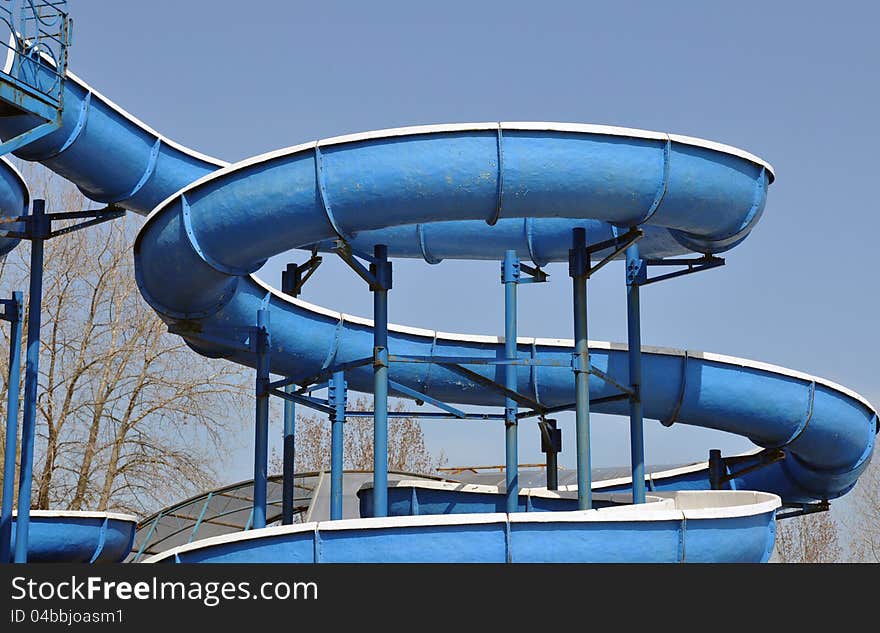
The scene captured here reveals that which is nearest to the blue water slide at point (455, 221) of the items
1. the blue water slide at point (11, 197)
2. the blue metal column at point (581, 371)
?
the blue metal column at point (581, 371)

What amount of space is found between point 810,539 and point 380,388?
26280mm

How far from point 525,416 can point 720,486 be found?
4.18 metres

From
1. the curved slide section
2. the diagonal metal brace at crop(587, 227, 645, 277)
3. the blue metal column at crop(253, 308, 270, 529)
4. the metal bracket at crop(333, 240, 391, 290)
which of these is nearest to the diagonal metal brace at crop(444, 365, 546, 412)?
the metal bracket at crop(333, 240, 391, 290)

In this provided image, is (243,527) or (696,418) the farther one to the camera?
(243,527)

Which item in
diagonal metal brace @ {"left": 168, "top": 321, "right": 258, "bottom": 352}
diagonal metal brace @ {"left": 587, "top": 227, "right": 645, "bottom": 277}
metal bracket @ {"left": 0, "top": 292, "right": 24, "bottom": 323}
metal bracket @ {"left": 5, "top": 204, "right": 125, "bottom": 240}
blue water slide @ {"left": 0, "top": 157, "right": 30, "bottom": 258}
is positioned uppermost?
blue water slide @ {"left": 0, "top": 157, "right": 30, "bottom": 258}

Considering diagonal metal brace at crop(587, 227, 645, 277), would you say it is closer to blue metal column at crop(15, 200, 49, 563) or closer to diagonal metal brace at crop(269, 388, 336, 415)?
diagonal metal brace at crop(269, 388, 336, 415)

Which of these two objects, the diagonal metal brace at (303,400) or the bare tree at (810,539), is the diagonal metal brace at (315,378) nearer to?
the diagonal metal brace at (303,400)

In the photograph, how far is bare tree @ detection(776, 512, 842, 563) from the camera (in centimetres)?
3691

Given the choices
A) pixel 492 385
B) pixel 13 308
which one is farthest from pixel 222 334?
pixel 492 385

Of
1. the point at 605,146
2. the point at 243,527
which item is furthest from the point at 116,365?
the point at 605,146

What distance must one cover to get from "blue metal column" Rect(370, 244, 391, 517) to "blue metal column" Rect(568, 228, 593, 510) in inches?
83.8
